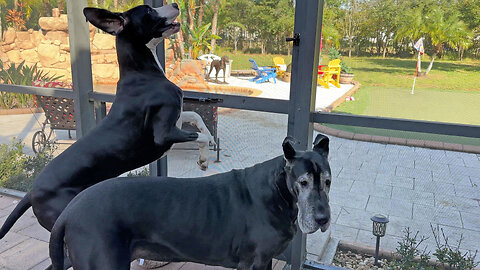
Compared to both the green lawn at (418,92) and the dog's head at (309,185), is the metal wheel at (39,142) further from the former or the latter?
the dog's head at (309,185)

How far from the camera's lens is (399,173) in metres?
5.84

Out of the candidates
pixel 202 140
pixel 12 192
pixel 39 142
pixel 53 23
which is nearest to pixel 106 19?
pixel 202 140

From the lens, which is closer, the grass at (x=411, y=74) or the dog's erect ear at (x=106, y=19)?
the dog's erect ear at (x=106, y=19)

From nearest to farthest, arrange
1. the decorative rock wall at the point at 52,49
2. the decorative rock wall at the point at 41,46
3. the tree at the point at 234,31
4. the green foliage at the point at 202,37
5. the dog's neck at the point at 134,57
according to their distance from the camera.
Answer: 1. the dog's neck at the point at 134,57
2. the tree at the point at 234,31
3. the green foliage at the point at 202,37
4. the decorative rock wall at the point at 52,49
5. the decorative rock wall at the point at 41,46

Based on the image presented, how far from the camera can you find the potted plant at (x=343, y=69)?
2863mm

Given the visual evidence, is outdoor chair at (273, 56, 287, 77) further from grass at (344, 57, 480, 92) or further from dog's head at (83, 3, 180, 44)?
dog's head at (83, 3, 180, 44)

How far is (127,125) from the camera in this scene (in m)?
2.09

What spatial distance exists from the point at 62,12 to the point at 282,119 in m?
3.78

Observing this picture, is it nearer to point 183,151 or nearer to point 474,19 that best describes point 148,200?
point 183,151

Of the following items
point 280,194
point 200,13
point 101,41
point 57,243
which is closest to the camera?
point 57,243

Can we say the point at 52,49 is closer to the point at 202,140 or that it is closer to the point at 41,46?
the point at 41,46

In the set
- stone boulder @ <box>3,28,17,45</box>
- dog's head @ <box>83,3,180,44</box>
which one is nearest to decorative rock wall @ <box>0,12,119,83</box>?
stone boulder @ <box>3,28,17,45</box>

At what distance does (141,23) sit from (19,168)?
14.0ft

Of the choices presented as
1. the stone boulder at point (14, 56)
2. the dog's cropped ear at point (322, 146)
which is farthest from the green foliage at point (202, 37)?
the stone boulder at point (14, 56)
